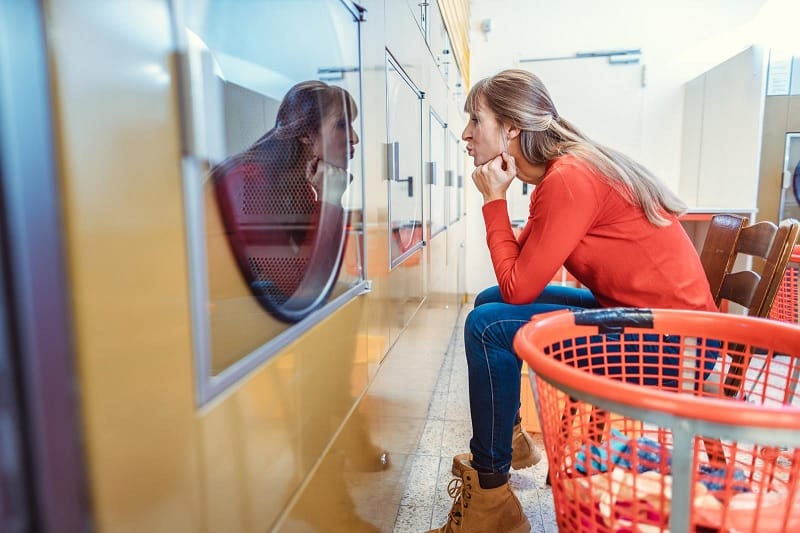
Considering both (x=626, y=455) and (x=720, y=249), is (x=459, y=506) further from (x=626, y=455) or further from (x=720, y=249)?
(x=720, y=249)

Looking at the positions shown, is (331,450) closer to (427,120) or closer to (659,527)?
(659,527)

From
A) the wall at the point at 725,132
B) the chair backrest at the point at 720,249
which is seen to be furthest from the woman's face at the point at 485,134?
the wall at the point at 725,132

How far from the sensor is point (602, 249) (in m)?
1.36

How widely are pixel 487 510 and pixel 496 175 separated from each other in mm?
930

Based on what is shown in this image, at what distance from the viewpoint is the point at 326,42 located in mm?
1043

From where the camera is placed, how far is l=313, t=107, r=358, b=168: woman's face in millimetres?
1067

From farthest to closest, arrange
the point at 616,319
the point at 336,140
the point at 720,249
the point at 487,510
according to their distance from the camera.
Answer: the point at 720,249, the point at 487,510, the point at 336,140, the point at 616,319

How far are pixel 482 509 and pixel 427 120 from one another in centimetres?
158

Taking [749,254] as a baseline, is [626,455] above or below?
below

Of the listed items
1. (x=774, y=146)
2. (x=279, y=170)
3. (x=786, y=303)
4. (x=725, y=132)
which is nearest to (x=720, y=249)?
(x=786, y=303)

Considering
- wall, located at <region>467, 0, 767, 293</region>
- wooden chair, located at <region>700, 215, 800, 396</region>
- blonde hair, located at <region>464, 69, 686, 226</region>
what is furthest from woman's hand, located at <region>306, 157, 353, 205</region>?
wall, located at <region>467, 0, 767, 293</region>

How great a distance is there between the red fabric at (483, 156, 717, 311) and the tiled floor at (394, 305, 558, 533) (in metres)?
0.75

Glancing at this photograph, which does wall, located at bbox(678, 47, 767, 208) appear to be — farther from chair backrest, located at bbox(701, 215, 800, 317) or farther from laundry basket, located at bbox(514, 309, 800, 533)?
laundry basket, located at bbox(514, 309, 800, 533)

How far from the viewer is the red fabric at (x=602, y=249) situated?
1.29m
